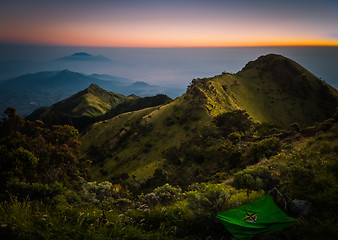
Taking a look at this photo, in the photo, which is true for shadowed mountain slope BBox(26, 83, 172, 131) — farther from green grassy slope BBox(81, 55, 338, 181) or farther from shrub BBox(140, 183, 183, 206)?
shrub BBox(140, 183, 183, 206)

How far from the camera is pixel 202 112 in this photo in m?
62.5

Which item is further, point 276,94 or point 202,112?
point 276,94

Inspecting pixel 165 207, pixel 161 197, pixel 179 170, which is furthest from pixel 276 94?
pixel 165 207

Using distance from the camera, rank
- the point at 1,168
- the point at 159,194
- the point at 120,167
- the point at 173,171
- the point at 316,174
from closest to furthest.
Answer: the point at 316,174 < the point at 159,194 < the point at 1,168 < the point at 173,171 < the point at 120,167

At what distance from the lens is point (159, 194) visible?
9.52 m

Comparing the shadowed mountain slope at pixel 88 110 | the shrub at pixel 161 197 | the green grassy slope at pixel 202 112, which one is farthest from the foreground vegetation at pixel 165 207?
the shadowed mountain slope at pixel 88 110

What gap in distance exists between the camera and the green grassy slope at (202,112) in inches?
2196

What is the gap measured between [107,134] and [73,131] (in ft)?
162

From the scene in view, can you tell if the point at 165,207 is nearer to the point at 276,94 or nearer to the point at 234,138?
the point at 234,138

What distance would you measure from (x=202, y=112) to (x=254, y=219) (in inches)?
2238

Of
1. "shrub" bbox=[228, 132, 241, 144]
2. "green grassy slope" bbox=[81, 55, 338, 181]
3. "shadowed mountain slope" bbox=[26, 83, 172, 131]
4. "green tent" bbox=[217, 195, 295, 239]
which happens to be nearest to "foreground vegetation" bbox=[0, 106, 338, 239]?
"green tent" bbox=[217, 195, 295, 239]

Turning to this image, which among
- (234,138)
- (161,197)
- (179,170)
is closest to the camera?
(161,197)

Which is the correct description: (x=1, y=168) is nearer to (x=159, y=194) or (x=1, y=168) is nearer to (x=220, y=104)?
(x=159, y=194)

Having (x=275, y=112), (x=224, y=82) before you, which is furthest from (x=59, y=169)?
(x=275, y=112)
